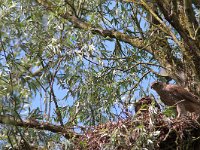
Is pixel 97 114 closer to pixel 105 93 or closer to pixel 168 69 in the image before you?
pixel 105 93

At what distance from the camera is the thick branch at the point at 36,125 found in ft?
21.1

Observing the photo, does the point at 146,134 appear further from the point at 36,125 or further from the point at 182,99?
the point at 36,125

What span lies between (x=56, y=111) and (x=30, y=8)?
1741mm

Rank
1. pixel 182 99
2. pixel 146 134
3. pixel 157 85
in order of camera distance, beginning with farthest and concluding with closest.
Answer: pixel 157 85, pixel 182 99, pixel 146 134

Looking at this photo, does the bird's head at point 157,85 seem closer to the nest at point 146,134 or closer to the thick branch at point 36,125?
the nest at point 146,134

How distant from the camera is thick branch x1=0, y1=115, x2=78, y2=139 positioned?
21.1 ft

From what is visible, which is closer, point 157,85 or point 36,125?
point 36,125

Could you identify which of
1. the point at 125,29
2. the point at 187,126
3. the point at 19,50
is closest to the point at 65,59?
the point at 19,50

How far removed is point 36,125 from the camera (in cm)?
663

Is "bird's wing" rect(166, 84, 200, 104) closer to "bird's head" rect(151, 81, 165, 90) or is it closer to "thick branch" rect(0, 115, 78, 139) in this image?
"bird's head" rect(151, 81, 165, 90)

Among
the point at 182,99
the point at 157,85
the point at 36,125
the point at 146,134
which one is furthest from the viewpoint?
the point at 157,85

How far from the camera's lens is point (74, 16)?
8180 mm

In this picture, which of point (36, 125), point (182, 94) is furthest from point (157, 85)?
point (36, 125)

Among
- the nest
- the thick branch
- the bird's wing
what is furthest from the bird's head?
the thick branch
